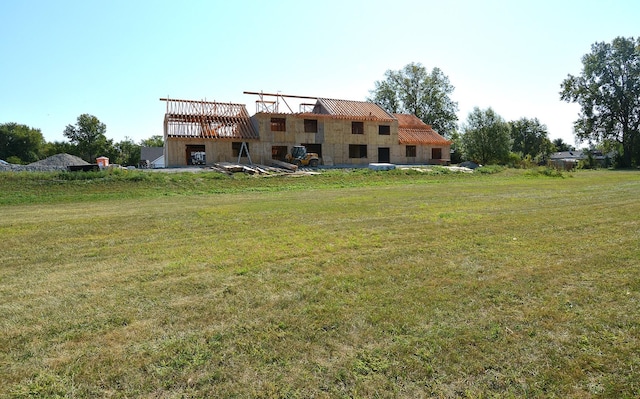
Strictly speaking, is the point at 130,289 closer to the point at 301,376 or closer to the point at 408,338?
the point at 301,376

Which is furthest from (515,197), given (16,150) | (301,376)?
(16,150)

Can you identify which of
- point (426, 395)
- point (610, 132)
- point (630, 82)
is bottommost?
point (426, 395)

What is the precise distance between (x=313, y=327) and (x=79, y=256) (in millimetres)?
4403

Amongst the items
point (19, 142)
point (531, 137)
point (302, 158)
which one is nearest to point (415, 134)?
point (302, 158)

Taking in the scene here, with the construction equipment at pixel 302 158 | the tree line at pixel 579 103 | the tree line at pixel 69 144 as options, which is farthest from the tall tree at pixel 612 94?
the tree line at pixel 69 144

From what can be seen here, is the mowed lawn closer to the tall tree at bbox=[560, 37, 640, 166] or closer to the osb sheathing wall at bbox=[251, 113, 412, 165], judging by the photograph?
the osb sheathing wall at bbox=[251, 113, 412, 165]

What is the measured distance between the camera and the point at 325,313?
137 inches

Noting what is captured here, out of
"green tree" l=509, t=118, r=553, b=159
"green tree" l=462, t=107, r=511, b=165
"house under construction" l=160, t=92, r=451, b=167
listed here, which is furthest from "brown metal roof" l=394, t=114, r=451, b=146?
"green tree" l=509, t=118, r=553, b=159

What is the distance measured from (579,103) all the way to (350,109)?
37.7 metres

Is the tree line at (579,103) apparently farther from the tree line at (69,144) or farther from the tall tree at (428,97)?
the tree line at (69,144)

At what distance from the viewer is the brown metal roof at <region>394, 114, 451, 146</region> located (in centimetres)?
3844

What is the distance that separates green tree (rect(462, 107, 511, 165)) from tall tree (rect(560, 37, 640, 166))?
19188mm

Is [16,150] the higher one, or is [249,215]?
[16,150]

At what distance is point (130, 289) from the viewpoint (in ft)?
13.7
